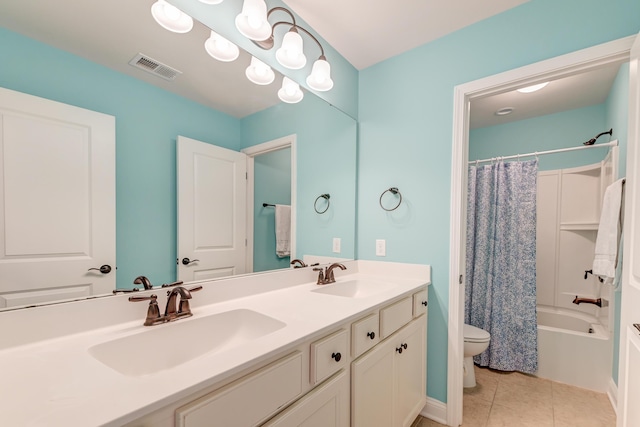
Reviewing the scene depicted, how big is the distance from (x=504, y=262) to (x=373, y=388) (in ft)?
6.43

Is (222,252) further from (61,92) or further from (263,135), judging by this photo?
(61,92)

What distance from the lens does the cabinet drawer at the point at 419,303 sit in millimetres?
1594

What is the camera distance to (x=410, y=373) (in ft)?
4.98

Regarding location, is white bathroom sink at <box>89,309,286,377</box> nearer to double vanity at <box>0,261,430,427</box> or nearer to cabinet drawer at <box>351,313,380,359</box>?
double vanity at <box>0,261,430,427</box>

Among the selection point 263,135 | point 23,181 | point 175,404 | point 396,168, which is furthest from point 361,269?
point 23,181

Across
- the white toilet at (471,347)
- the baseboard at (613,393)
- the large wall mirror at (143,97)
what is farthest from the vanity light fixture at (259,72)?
the baseboard at (613,393)

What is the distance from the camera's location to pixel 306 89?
1709 mm

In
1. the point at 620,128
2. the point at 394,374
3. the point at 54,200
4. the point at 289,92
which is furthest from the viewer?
the point at 620,128

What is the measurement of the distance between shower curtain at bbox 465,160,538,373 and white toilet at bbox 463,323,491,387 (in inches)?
16.8

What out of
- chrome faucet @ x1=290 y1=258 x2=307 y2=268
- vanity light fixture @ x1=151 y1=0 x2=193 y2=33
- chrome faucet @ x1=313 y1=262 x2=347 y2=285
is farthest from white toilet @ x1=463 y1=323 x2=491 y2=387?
vanity light fixture @ x1=151 y1=0 x2=193 y2=33

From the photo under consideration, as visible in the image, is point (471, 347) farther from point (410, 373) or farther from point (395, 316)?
point (395, 316)

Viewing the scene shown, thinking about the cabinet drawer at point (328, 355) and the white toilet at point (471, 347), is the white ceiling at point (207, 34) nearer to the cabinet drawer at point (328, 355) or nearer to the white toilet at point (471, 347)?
the cabinet drawer at point (328, 355)

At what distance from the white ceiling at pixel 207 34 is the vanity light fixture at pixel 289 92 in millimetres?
70

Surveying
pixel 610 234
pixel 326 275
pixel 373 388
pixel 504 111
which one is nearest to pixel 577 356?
pixel 610 234
